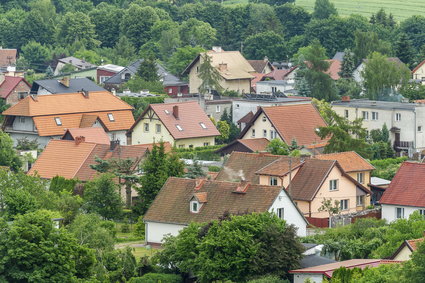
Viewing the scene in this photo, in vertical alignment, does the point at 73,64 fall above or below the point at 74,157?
above

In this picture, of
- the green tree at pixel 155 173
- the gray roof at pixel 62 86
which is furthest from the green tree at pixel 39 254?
the gray roof at pixel 62 86

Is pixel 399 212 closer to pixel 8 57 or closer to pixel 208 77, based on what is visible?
pixel 208 77

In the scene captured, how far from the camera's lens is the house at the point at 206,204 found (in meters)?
54.2

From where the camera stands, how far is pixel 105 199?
6028cm

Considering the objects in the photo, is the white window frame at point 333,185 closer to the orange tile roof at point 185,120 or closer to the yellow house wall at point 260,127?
the yellow house wall at point 260,127

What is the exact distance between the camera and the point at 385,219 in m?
58.6

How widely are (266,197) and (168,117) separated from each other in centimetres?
2723

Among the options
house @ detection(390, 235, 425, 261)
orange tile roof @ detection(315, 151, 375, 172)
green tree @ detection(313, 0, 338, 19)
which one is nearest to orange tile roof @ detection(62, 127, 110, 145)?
orange tile roof @ detection(315, 151, 375, 172)

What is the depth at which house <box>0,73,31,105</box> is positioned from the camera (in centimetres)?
9419

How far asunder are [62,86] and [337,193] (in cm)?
3652

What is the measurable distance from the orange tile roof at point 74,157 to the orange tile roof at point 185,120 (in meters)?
11.3

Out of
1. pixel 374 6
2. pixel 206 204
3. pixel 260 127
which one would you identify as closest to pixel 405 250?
pixel 206 204

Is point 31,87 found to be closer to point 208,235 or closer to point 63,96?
point 63,96

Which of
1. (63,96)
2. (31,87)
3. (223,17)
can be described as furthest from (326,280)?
(223,17)
